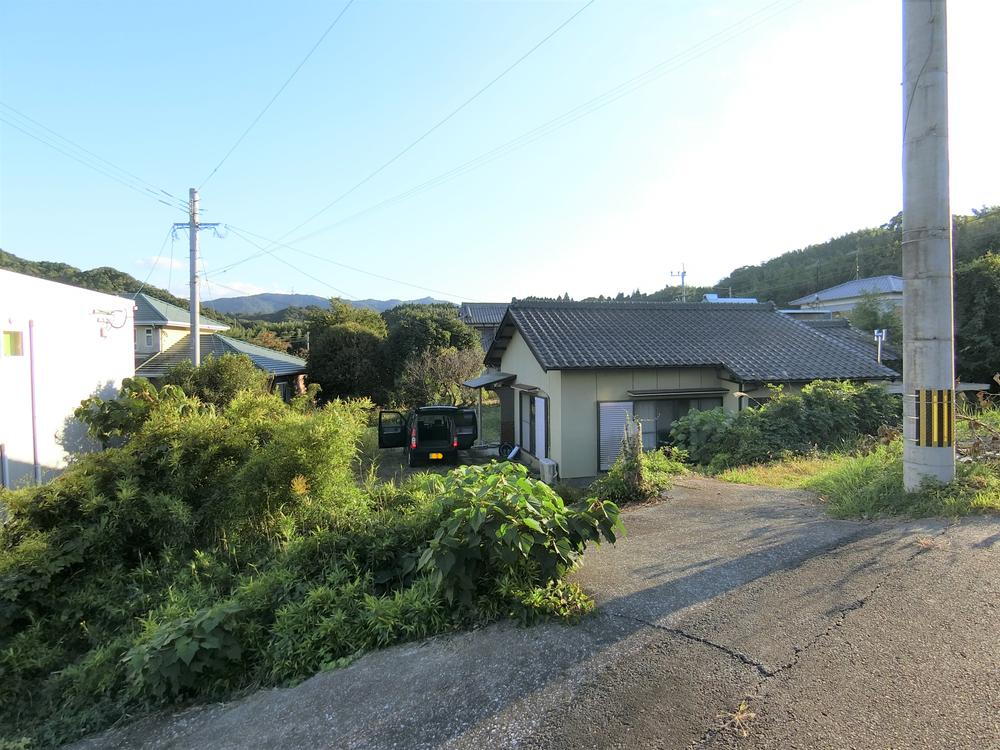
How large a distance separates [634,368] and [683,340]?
87.8 inches

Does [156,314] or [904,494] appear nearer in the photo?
[904,494]

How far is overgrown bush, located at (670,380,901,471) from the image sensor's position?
9.64m

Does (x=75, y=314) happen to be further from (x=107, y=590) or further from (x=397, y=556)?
(x=397, y=556)

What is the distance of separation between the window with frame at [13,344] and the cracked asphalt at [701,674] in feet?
27.0

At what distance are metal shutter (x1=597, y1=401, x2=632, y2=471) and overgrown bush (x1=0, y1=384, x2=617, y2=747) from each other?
266 inches

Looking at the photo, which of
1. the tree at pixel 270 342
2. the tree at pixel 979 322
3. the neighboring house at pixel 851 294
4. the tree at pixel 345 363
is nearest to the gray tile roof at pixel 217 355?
the tree at pixel 345 363

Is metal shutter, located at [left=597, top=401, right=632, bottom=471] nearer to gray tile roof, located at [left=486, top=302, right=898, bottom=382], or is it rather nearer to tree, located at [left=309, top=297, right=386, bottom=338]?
gray tile roof, located at [left=486, top=302, right=898, bottom=382]

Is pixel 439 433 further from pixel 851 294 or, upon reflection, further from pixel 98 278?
pixel 98 278

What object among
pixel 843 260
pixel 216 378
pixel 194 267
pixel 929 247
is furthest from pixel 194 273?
pixel 843 260

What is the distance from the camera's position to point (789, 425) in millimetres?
10023

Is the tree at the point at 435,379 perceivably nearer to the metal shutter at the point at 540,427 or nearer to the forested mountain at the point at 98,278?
the metal shutter at the point at 540,427

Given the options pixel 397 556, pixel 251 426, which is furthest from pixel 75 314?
pixel 397 556

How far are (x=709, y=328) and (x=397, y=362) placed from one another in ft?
47.7

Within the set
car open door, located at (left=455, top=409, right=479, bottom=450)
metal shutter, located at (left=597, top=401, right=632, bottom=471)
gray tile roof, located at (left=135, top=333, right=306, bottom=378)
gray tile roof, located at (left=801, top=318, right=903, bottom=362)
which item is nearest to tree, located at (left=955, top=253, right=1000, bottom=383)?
gray tile roof, located at (left=801, top=318, right=903, bottom=362)
